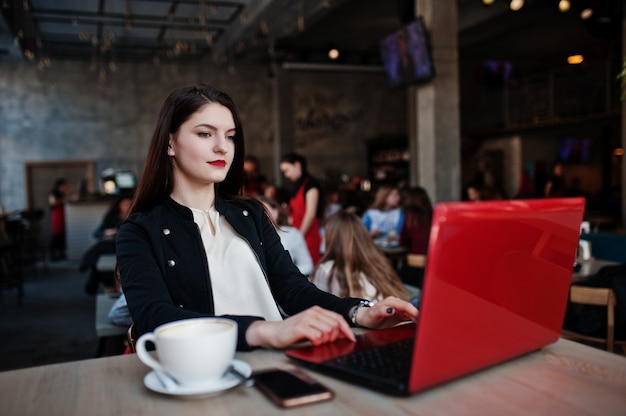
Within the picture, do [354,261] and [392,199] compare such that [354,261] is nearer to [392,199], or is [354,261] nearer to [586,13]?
[392,199]

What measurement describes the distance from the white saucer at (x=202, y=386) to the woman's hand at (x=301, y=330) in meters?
0.14

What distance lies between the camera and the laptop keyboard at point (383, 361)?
3.03ft

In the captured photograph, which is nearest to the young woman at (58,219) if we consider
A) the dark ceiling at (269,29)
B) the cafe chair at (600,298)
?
the dark ceiling at (269,29)

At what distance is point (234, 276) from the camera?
59.1 inches

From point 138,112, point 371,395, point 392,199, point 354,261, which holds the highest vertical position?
point 138,112

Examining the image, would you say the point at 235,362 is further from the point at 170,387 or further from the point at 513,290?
the point at 513,290

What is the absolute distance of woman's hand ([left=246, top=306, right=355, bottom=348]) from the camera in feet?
3.61

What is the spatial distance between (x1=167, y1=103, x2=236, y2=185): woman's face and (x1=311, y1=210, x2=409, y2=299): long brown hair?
75.4 inches

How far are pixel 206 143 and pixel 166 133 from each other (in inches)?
5.4

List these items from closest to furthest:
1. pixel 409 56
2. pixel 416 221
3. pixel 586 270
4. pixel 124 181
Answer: pixel 586 270 → pixel 416 221 → pixel 409 56 → pixel 124 181

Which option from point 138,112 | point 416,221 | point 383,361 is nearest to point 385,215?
point 416,221

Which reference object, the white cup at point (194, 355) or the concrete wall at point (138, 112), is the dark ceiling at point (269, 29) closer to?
the concrete wall at point (138, 112)

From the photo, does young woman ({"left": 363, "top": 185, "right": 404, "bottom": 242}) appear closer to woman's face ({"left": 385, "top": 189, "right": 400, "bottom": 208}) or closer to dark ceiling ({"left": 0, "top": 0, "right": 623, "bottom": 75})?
woman's face ({"left": 385, "top": 189, "right": 400, "bottom": 208})

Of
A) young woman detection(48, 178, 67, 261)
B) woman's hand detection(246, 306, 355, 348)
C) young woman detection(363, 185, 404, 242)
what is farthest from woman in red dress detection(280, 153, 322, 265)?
young woman detection(48, 178, 67, 261)
